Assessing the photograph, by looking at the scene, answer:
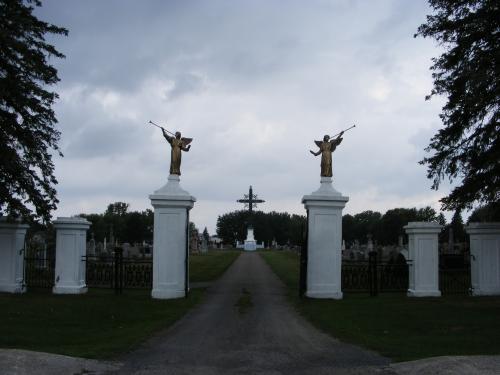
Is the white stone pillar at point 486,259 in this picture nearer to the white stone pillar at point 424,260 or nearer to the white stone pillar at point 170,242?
the white stone pillar at point 424,260

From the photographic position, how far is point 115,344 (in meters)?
10.1

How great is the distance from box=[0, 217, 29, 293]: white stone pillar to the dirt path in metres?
6.50

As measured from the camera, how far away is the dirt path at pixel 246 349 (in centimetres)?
822

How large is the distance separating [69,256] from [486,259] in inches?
503

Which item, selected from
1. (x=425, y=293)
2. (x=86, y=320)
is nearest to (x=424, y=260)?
(x=425, y=293)

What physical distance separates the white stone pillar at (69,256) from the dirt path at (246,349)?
16.4 feet

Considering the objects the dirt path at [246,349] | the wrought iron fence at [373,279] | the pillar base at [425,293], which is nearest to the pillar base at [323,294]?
the wrought iron fence at [373,279]

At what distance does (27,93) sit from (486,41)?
14142 mm

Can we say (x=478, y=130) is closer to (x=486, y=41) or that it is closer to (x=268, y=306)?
(x=486, y=41)

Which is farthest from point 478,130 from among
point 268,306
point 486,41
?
point 268,306

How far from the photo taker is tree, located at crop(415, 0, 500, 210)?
54.0ft

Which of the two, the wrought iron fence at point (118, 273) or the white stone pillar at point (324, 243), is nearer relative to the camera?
the white stone pillar at point (324, 243)

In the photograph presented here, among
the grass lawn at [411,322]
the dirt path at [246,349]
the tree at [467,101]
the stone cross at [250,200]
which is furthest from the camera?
the stone cross at [250,200]

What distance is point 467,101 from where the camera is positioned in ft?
53.1
